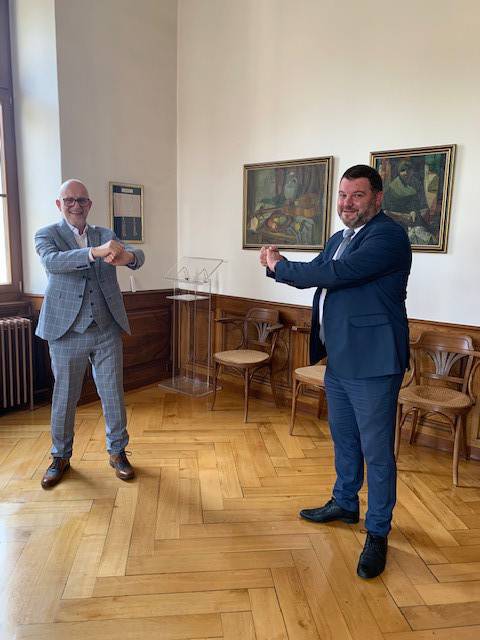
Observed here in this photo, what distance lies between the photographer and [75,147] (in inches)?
153

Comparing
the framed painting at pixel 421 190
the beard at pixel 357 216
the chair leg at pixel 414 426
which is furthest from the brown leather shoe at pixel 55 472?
the framed painting at pixel 421 190

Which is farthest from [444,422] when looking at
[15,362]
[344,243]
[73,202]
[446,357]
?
[15,362]

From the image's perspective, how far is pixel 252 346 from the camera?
437cm

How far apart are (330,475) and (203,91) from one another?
3435 mm

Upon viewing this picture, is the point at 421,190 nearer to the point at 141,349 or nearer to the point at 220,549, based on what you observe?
the point at 220,549

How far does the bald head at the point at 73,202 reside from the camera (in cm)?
262

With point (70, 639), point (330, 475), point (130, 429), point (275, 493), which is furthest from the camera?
point (130, 429)

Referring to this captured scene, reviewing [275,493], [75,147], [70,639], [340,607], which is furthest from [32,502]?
[75,147]

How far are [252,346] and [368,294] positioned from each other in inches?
92.8

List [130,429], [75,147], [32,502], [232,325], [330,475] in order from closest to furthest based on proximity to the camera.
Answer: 1. [32,502]
2. [330,475]
3. [130,429]
4. [75,147]
5. [232,325]

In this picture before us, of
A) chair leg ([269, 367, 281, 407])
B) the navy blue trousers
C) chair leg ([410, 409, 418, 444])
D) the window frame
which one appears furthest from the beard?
the window frame

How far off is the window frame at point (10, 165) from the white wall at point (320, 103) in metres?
1.45

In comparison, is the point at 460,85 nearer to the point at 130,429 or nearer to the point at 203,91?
the point at 203,91

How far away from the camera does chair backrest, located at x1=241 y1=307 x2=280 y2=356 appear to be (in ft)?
13.4
